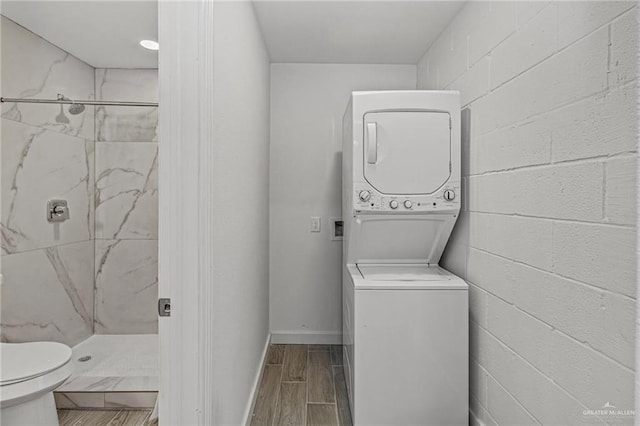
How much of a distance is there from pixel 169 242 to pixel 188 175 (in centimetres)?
21

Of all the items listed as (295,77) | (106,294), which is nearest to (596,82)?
(295,77)

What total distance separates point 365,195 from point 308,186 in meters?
1.12

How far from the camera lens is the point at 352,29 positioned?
2.44 meters

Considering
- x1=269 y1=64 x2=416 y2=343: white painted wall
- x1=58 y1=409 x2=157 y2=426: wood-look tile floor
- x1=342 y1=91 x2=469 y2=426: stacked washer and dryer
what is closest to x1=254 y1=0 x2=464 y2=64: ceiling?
x1=269 y1=64 x2=416 y2=343: white painted wall

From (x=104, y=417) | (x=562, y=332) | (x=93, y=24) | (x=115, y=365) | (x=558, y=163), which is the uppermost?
(x=93, y=24)

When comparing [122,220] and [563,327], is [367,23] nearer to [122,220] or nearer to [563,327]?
[563,327]

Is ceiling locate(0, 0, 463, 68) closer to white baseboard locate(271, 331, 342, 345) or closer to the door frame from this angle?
the door frame

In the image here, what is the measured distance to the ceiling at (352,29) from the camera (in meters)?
2.16

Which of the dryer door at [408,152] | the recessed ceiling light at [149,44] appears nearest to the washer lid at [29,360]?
the dryer door at [408,152]

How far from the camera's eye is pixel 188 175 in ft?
3.67

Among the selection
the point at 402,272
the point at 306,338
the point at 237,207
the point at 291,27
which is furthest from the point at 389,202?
the point at 306,338

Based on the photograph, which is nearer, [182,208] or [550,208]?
[182,208]

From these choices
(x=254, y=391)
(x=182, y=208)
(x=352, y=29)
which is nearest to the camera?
(x=182, y=208)

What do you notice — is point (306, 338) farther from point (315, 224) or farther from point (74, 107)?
point (74, 107)
